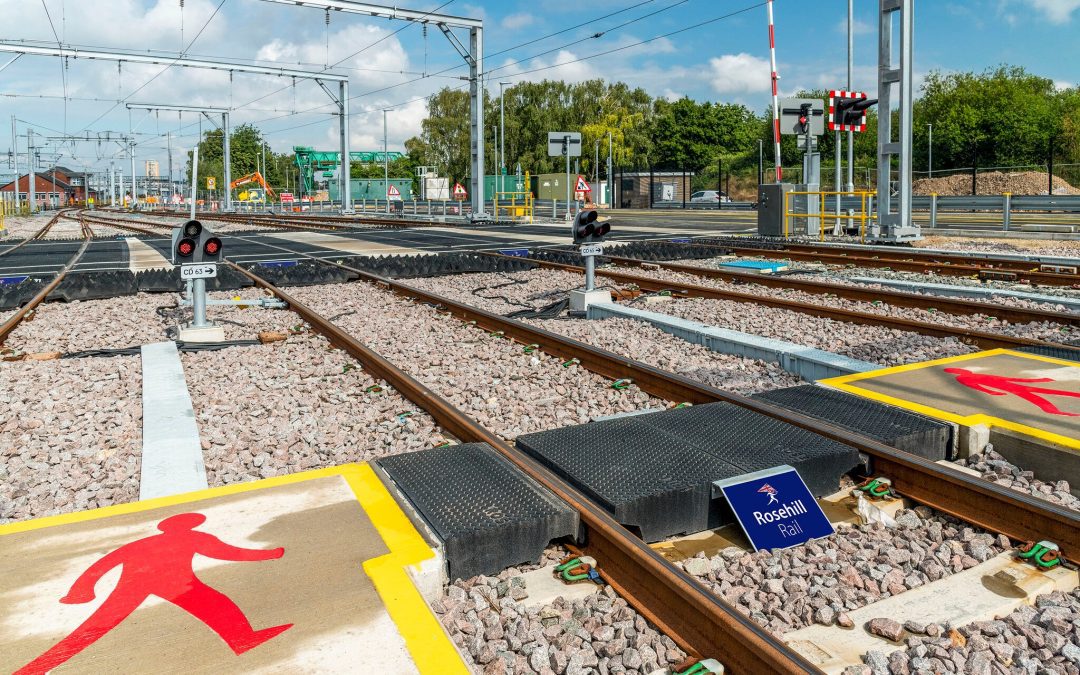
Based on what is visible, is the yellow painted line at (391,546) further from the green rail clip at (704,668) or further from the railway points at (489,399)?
the green rail clip at (704,668)

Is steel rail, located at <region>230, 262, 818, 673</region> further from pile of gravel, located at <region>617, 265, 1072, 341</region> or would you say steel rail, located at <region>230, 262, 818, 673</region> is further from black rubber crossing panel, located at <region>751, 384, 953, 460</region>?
pile of gravel, located at <region>617, 265, 1072, 341</region>

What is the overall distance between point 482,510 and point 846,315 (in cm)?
637

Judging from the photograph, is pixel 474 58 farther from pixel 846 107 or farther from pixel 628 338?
pixel 628 338

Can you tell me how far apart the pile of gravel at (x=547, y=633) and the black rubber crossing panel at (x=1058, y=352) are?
494 cm

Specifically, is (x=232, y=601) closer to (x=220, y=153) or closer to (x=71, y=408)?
(x=71, y=408)

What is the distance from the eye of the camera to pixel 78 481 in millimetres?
4730

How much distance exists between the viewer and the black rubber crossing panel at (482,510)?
3.48m

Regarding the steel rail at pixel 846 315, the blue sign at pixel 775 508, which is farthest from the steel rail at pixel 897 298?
the blue sign at pixel 775 508

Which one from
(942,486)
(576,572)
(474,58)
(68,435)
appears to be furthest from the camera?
(474,58)

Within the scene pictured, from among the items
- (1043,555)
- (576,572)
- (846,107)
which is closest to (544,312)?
(576,572)

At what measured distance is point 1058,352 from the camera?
22.2 ft

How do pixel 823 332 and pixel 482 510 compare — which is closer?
pixel 482 510

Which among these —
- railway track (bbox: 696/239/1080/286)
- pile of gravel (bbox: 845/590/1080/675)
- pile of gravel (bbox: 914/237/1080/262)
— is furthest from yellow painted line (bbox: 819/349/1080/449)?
pile of gravel (bbox: 914/237/1080/262)

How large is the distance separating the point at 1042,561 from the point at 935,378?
2.59m
